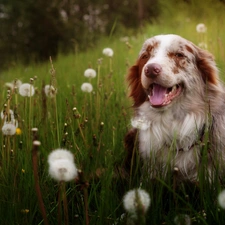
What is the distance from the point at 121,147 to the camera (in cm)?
342

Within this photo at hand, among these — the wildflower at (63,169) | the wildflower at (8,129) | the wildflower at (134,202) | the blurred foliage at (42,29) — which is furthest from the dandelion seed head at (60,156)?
the blurred foliage at (42,29)

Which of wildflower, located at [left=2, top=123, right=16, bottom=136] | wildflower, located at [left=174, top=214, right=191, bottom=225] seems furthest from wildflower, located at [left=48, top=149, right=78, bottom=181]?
wildflower, located at [left=2, top=123, right=16, bottom=136]

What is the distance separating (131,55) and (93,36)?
16.8ft

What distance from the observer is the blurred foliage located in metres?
12.1

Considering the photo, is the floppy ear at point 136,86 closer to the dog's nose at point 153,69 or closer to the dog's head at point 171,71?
the dog's head at point 171,71

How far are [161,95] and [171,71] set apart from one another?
20 centimetres

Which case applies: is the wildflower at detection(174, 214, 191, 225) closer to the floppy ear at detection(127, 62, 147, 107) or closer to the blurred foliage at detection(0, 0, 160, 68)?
the floppy ear at detection(127, 62, 147, 107)

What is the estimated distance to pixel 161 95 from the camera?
3.12 m

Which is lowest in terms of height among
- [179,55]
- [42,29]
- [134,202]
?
[134,202]

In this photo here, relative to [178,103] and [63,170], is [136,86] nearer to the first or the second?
[178,103]

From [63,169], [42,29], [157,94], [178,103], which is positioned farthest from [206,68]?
[42,29]

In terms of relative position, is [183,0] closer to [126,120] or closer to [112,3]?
[126,120]

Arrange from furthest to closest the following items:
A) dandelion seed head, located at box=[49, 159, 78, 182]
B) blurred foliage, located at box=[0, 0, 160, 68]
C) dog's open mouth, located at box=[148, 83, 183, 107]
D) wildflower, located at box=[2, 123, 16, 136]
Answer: blurred foliage, located at box=[0, 0, 160, 68] < dog's open mouth, located at box=[148, 83, 183, 107] < wildflower, located at box=[2, 123, 16, 136] < dandelion seed head, located at box=[49, 159, 78, 182]

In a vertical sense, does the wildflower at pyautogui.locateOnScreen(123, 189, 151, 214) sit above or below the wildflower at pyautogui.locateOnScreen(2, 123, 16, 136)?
Answer: below
